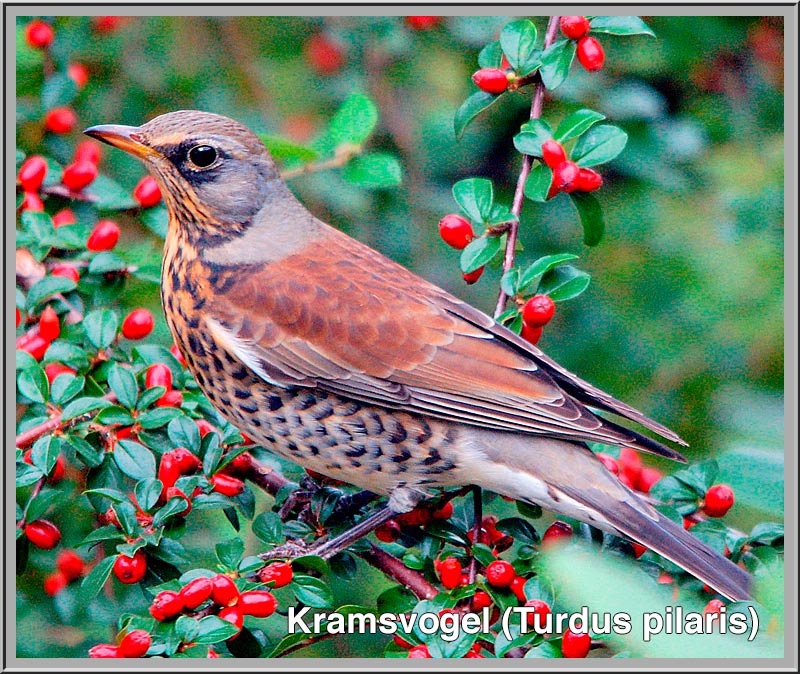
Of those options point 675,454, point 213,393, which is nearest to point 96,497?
point 213,393

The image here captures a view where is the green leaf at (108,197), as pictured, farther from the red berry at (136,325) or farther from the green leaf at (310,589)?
the green leaf at (310,589)

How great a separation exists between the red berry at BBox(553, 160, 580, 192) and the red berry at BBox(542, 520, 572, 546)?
80 centimetres

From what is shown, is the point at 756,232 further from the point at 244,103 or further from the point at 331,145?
the point at 244,103

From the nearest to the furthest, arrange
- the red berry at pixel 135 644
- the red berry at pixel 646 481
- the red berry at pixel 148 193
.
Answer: the red berry at pixel 135 644 < the red berry at pixel 646 481 < the red berry at pixel 148 193

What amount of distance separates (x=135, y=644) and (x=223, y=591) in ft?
0.65

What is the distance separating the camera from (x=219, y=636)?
197 centimetres

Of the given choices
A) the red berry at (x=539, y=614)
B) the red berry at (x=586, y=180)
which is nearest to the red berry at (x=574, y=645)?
the red berry at (x=539, y=614)

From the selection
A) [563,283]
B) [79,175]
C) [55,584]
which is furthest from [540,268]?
[55,584]

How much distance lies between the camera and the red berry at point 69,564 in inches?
107

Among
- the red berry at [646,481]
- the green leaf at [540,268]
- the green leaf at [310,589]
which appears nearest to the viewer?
the green leaf at [310,589]

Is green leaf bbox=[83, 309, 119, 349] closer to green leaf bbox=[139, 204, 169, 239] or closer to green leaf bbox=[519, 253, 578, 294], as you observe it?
green leaf bbox=[139, 204, 169, 239]

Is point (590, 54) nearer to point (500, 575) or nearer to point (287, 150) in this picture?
point (287, 150)

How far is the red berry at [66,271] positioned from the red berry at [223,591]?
1.05m

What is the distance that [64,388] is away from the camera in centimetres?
238
